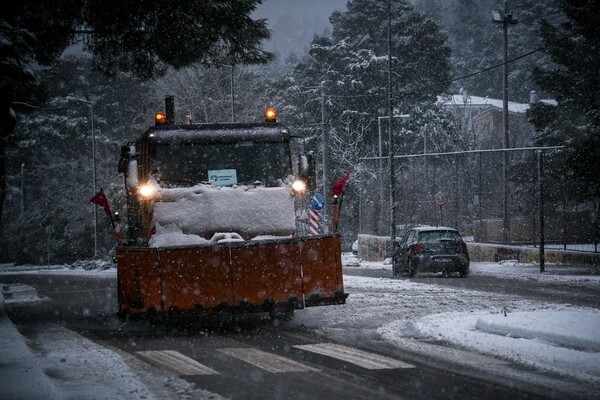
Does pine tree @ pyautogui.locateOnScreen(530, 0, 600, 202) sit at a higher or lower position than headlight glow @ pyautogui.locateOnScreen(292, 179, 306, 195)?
higher

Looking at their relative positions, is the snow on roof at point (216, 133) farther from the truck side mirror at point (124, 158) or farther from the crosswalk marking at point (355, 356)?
the crosswalk marking at point (355, 356)

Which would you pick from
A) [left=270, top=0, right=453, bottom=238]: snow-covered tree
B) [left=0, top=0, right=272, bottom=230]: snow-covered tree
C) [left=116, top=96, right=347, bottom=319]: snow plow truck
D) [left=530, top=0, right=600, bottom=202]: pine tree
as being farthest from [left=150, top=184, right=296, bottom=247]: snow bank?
[left=270, top=0, right=453, bottom=238]: snow-covered tree

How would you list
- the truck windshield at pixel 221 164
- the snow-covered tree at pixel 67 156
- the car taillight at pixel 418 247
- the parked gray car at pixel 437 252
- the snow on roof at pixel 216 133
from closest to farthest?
1. the truck windshield at pixel 221 164
2. the snow on roof at pixel 216 133
3. the parked gray car at pixel 437 252
4. the car taillight at pixel 418 247
5. the snow-covered tree at pixel 67 156

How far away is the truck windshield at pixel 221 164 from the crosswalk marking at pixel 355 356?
3.99 meters

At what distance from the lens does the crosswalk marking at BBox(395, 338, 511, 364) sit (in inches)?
405

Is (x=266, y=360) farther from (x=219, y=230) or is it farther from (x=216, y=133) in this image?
(x=216, y=133)

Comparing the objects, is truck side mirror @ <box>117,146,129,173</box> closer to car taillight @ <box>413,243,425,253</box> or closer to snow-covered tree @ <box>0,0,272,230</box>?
snow-covered tree @ <box>0,0,272,230</box>

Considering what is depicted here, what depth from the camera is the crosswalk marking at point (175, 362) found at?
32.4 feet

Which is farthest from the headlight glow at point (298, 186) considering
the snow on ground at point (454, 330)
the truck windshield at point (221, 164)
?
the snow on ground at point (454, 330)

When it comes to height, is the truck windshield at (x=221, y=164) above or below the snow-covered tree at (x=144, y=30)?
below

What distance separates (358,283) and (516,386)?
16.4m

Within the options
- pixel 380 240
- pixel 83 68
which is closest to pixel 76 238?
pixel 83 68

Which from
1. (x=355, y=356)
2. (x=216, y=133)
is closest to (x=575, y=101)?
(x=216, y=133)

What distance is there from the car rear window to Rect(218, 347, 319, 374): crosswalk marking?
15816 millimetres
